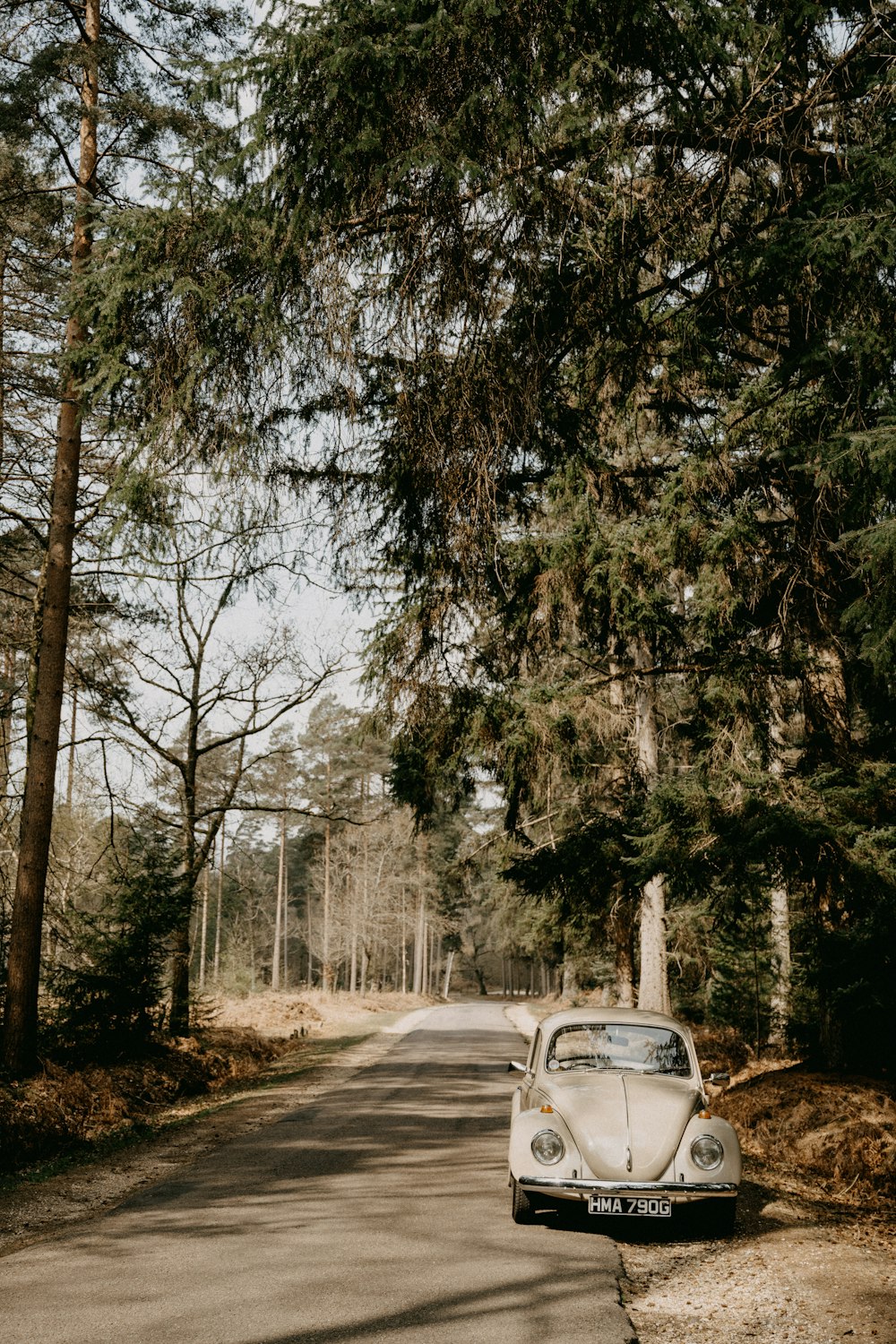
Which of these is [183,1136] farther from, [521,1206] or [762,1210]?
[762,1210]

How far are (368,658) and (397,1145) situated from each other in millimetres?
5403

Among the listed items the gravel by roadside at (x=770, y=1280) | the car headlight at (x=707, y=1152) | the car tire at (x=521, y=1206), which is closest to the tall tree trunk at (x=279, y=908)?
the car tire at (x=521, y=1206)

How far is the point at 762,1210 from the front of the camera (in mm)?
7359

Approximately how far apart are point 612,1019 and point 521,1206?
5.69 feet

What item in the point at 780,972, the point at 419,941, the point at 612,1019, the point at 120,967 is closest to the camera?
the point at 612,1019

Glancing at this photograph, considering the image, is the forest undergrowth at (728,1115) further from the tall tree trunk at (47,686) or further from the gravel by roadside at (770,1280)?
the gravel by roadside at (770,1280)

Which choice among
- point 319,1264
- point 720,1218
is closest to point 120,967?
point 319,1264

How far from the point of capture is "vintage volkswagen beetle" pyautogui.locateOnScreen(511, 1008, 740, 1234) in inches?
248

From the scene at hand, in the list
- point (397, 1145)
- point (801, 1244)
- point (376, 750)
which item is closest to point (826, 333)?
point (801, 1244)

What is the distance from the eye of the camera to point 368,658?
37.6 ft

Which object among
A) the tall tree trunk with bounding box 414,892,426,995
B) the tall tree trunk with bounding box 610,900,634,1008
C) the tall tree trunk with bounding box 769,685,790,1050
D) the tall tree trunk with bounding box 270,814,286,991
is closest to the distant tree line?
the tall tree trunk with bounding box 769,685,790,1050

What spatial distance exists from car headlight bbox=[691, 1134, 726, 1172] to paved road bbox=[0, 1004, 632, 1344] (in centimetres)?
81

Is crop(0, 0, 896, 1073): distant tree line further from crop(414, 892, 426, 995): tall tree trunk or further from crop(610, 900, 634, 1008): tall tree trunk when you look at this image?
crop(414, 892, 426, 995): tall tree trunk

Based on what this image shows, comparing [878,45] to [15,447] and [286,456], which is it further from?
[15,447]
